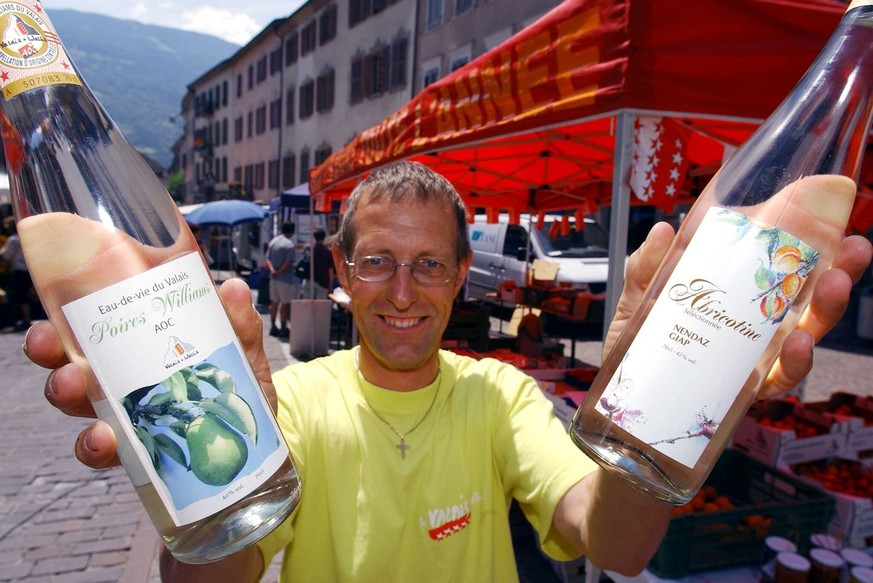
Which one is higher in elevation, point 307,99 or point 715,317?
point 307,99

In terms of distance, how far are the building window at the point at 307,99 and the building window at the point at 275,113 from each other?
3764 millimetres

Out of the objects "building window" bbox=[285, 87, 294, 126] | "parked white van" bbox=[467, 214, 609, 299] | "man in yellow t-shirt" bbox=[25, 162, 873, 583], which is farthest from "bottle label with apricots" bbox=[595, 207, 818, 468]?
"building window" bbox=[285, 87, 294, 126]

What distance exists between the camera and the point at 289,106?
32094 millimetres

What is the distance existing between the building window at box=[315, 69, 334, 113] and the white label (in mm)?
27405

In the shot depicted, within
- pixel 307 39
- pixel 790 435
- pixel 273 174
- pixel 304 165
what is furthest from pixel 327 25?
pixel 790 435

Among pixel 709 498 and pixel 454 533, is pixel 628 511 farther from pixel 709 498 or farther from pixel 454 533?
pixel 709 498

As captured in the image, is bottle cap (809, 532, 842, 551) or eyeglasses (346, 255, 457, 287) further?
bottle cap (809, 532, 842, 551)

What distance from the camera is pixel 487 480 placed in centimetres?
156

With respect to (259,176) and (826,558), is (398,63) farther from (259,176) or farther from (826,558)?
(826,558)

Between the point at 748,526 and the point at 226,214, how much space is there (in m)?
16.9

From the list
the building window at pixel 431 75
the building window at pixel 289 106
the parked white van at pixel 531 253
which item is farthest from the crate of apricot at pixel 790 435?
the building window at pixel 289 106

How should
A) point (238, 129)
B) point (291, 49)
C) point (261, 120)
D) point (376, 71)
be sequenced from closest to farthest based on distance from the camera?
point (376, 71), point (291, 49), point (261, 120), point (238, 129)

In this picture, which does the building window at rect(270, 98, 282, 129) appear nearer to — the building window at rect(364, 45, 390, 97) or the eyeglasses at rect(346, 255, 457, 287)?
the building window at rect(364, 45, 390, 97)

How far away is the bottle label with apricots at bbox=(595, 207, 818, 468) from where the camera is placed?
0.89m
